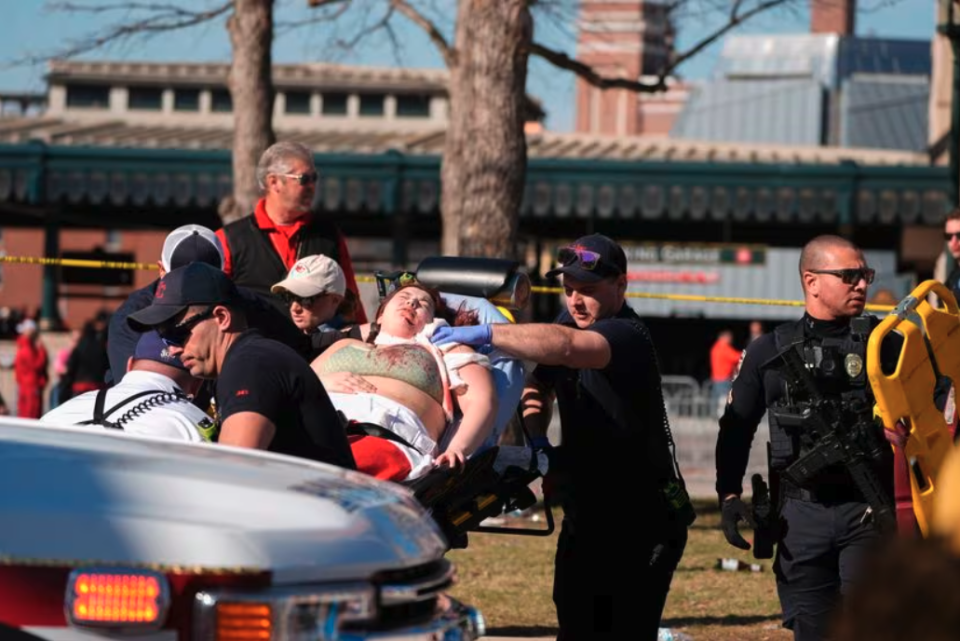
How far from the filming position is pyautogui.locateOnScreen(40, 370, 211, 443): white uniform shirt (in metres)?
4.96

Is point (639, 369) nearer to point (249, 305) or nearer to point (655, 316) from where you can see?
point (249, 305)

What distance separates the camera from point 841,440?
566cm

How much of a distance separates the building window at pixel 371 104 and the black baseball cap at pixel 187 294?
5314 cm

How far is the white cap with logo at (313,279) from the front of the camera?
6.58 m

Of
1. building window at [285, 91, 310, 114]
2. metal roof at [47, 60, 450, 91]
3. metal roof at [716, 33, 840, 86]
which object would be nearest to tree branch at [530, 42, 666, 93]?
metal roof at [47, 60, 450, 91]

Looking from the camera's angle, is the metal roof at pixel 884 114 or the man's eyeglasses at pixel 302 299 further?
the metal roof at pixel 884 114

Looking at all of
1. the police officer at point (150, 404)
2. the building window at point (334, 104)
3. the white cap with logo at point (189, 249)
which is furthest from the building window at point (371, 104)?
the police officer at point (150, 404)

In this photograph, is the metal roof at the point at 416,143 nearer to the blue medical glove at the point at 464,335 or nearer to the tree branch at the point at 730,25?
the tree branch at the point at 730,25

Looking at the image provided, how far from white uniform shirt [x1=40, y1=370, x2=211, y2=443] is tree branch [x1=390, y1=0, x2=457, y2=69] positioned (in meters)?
12.7

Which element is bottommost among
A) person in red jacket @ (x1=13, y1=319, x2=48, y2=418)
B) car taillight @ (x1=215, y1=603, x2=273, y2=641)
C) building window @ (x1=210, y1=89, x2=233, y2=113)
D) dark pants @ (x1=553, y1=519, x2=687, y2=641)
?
building window @ (x1=210, y1=89, x2=233, y2=113)

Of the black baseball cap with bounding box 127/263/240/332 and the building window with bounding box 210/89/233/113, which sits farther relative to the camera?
the building window with bounding box 210/89/233/113

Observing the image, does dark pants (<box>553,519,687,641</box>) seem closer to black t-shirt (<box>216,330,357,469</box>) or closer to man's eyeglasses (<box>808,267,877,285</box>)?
man's eyeglasses (<box>808,267,877,285</box>)

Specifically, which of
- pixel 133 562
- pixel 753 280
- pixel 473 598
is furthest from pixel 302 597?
pixel 753 280

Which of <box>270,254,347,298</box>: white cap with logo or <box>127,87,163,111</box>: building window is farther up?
<box>270,254,347,298</box>: white cap with logo
